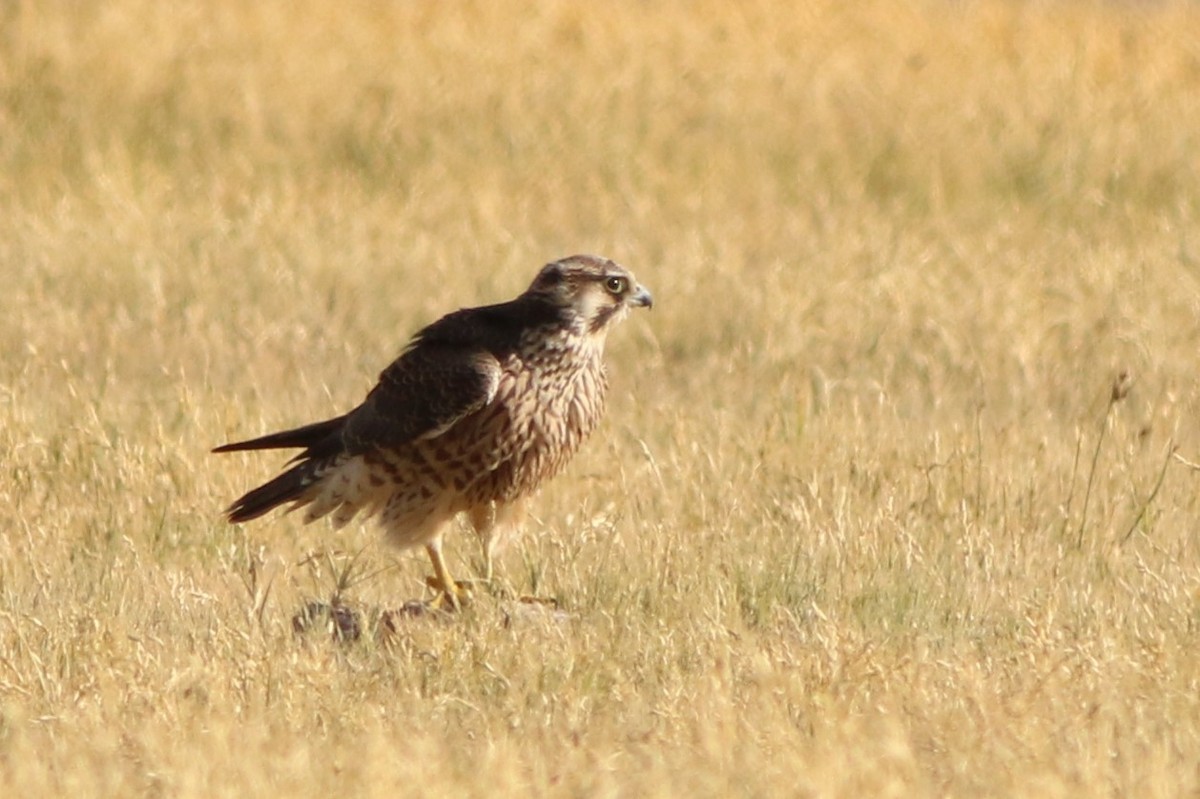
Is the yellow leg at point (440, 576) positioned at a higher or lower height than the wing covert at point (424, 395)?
lower

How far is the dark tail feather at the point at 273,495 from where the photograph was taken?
7.15m

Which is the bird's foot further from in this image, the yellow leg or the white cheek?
the white cheek

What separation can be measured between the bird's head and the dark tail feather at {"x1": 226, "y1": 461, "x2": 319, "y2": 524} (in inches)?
37.0

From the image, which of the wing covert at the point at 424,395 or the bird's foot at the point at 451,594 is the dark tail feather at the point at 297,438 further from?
the bird's foot at the point at 451,594

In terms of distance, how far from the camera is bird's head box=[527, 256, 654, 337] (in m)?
6.98

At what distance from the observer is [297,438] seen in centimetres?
732

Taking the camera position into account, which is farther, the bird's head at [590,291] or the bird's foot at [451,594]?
the bird's head at [590,291]

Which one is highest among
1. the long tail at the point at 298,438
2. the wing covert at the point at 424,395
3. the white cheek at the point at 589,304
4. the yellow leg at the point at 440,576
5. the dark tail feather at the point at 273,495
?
the white cheek at the point at 589,304

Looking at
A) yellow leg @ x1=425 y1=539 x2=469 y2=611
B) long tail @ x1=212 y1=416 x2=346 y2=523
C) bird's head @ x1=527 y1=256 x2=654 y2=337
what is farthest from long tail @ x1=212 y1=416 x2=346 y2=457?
bird's head @ x1=527 y1=256 x2=654 y2=337

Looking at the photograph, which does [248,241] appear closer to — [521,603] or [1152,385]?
[1152,385]

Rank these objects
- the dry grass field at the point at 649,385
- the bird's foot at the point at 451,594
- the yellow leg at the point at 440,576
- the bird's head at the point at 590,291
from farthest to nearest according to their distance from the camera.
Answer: the bird's head at the point at 590,291 → the yellow leg at the point at 440,576 → the bird's foot at the point at 451,594 → the dry grass field at the point at 649,385

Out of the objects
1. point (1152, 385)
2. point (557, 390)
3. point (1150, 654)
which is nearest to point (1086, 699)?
point (1150, 654)

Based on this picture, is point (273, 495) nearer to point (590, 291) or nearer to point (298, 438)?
point (298, 438)

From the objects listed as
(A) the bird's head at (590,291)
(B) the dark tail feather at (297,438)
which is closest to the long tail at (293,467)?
(B) the dark tail feather at (297,438)
